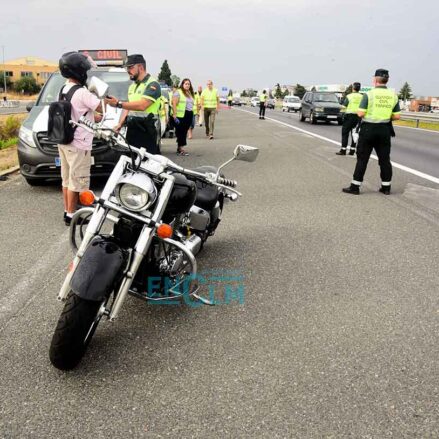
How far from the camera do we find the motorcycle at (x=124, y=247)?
111 inches

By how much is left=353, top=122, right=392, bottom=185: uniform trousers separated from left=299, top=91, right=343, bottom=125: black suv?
62.2 ft

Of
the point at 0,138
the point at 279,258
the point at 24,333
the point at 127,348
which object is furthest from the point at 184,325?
the point at 0,138

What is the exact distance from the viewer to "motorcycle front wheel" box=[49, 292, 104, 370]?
2.79 meters

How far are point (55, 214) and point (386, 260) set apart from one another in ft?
13.7

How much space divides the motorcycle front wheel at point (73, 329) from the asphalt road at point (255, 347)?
6.2 inches

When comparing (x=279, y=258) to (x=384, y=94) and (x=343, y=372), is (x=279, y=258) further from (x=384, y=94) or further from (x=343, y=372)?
(x=384, y=94)

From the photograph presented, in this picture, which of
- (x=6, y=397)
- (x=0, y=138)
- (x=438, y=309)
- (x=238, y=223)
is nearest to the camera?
(x=6, y=397)

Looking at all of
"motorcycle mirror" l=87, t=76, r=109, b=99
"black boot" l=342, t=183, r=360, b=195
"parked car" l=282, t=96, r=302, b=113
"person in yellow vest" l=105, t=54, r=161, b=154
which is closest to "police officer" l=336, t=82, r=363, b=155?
"black boot" l=342, t=183, r=360, b=195

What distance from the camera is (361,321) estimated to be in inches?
145

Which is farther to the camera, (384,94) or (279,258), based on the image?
A: (384,94)

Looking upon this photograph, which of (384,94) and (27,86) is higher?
(384,94)

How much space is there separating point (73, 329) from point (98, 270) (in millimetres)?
367

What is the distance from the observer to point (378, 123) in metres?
8.04

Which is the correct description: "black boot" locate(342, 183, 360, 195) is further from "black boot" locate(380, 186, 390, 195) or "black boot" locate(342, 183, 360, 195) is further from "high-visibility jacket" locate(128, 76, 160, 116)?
"high-visibility jacket" locate(128, 76, 160, 116)
